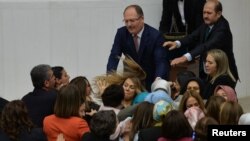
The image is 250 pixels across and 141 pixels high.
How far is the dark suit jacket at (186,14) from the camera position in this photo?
10977 millimetres

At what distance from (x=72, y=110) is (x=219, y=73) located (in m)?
2.26

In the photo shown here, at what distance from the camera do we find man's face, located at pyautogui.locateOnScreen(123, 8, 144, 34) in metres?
9.13

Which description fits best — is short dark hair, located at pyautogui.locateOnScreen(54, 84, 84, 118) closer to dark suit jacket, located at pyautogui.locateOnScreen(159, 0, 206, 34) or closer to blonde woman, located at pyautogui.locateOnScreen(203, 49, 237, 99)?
blonde woman, located at pyautogui.locateOnScreen(203, 49, 237, 99)

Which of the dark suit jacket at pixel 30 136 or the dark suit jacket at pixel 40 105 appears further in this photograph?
the dark suit jacket at pixel 40 105

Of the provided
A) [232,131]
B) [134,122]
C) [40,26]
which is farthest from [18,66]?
[232,131]

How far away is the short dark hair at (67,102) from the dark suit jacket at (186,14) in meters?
4.01

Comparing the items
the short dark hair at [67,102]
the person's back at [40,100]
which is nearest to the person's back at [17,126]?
the short dark hair at [67,102]

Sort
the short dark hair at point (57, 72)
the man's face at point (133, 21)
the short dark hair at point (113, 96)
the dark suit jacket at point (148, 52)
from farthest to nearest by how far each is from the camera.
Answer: the dark suit jacket at point (148, 52) → the man's face at point (133, 21) → the short dark hair at point (57, 72) → the short dark hair at point (113, 96)

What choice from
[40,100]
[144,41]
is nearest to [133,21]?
[144,41]

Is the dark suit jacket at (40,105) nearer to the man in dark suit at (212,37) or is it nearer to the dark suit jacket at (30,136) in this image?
the dark suit jacket at (30,136)

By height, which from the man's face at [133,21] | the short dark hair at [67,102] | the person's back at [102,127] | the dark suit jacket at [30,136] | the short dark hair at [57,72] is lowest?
the dark suit jacket at [30,136]

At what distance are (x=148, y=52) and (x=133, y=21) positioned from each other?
48 cm

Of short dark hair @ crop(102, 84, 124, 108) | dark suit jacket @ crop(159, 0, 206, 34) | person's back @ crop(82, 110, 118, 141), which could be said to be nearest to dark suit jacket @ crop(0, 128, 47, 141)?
person's back @ crop(82, 110, 118, 141)

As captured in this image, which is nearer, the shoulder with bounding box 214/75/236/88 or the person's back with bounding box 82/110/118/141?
the person's back with bounding box 82/110/118/141
